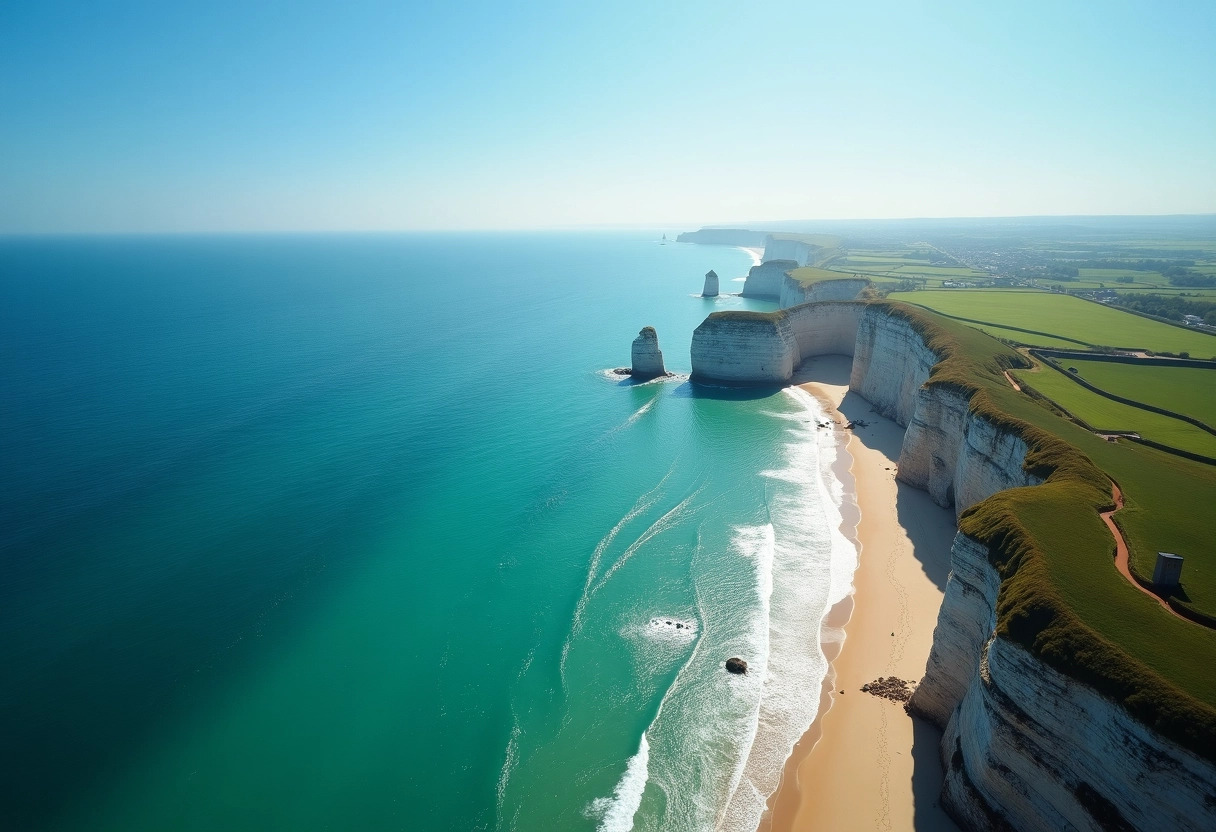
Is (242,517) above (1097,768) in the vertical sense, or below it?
below

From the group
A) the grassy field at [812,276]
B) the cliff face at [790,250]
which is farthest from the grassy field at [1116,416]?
the cliff face at [790,250]

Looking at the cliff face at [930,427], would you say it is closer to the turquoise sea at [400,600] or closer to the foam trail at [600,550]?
the turquoise sea at [400,600]

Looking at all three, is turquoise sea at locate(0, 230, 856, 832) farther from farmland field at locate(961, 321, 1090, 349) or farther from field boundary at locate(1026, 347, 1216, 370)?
farmland field at locate(961, 321, 1090, 349)

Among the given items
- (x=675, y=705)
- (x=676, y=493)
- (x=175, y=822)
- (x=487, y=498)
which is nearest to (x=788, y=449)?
(x=676, y=493)

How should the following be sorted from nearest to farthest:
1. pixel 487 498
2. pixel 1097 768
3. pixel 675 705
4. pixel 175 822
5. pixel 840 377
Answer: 1. pixel 1097 768
2. pixel 175 822
3. pixel 675 705
4. pixel 487 498
5. pixel 840 377

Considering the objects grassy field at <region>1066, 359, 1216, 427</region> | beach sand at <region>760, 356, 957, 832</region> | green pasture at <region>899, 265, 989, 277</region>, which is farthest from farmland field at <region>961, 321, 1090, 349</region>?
green pasture at <region>899, 265, 989, 277</region>

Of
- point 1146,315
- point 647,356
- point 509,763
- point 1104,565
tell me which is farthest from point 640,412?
point 1146,315

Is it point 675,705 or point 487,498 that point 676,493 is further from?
point 675,705
